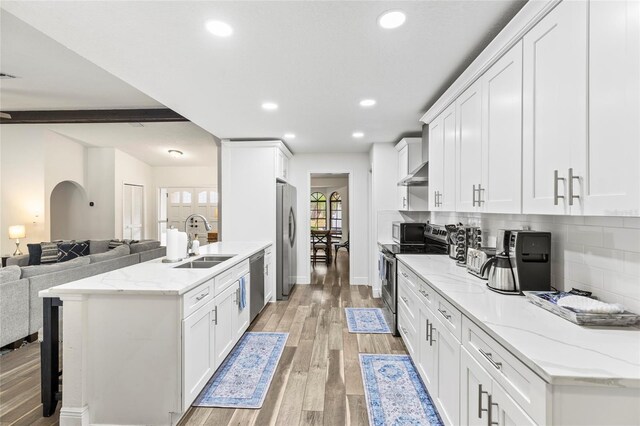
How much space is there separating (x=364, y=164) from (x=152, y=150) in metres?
5.71

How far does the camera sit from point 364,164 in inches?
231

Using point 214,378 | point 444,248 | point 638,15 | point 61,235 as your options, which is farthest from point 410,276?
point 61,235

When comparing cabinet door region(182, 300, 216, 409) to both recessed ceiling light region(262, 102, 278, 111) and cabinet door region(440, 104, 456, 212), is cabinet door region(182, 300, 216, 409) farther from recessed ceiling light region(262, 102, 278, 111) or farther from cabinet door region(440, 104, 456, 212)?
cabinet door region(440, 104, 456, 212)

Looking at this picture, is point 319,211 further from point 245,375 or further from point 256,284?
point 245,375

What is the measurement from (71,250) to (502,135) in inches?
255

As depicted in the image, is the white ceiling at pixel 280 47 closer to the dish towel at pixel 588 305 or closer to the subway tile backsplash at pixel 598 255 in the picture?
the subway tile backsplash at pixel 598 255

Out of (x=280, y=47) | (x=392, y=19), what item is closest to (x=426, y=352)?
(x=392, y=19)

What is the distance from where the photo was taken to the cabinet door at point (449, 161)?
2.65 metres

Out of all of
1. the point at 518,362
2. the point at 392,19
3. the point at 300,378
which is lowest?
the point at 300,378

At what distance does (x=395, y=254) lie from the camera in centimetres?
335

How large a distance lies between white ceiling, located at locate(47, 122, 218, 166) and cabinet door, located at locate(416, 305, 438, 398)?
5926 millimetres

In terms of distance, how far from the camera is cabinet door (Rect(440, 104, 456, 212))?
2654 millimetres

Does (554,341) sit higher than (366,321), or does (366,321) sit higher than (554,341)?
(554,341)

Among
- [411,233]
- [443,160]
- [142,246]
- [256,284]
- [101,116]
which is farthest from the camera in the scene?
[142,246]
